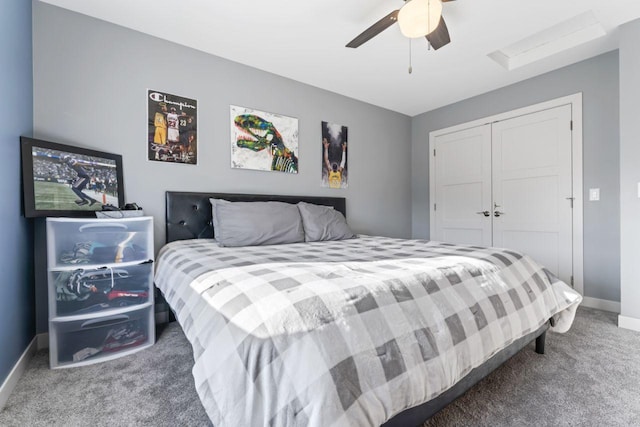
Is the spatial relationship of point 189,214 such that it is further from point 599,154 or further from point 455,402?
point 599,154

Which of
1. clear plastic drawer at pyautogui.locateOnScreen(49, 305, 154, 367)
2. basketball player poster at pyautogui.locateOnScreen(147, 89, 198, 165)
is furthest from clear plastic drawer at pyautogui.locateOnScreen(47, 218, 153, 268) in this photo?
basketball player poster at pyautogui.locateOnScreen(147, 89, 198, 165)

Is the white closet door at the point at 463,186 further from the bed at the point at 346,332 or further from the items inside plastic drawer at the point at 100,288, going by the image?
the items inside plastic drawer at the point at 100,288

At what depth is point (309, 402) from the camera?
72cm

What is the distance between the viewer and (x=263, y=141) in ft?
9.70

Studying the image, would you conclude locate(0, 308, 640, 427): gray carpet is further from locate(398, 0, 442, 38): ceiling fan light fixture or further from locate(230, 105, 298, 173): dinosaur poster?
locate(398, 0, 442, 38): ceiling fan light fixture

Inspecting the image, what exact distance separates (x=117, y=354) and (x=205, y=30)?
2469 mm

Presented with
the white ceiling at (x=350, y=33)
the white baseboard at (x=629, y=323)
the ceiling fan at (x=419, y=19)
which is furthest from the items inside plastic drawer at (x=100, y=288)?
the white baseboard at (x=629, y=323)

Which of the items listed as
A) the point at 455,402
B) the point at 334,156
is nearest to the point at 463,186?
the point at 334,156

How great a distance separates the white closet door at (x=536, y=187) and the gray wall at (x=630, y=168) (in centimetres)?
66

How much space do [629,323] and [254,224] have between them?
310cm

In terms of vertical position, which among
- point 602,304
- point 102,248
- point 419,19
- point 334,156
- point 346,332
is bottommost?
point 602,304

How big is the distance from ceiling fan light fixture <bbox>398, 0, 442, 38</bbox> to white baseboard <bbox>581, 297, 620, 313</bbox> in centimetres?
302

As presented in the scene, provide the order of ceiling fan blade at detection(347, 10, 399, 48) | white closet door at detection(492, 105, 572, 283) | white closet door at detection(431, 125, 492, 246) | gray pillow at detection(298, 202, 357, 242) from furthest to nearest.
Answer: white closet door at detection(431, 125, 492, 246) → white closet door at detection(492, 105, 572, 283) → gray pillow at detection(298, 202, 357, 242) → ceiling fan blade at detection(347, 10, 399, 48)

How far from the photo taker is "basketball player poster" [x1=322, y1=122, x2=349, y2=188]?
135 inches
